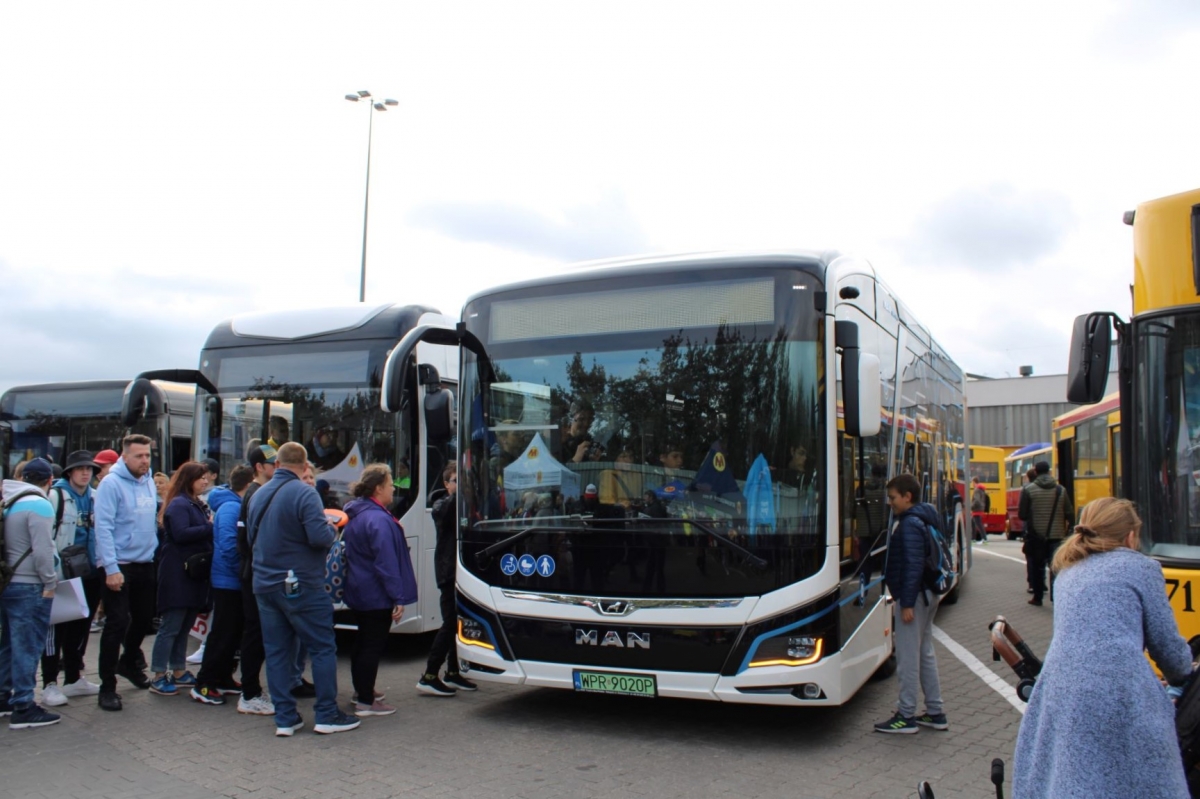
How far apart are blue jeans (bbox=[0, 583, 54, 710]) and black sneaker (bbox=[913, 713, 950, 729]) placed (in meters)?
6.04

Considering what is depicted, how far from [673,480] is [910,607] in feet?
5.91

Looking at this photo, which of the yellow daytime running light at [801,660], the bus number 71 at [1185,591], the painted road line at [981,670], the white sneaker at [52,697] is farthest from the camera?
the painted road line at [981,670]

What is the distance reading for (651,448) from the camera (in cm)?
638

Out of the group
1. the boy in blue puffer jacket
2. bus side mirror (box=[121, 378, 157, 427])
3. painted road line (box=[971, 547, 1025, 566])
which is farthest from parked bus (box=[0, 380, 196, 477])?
painted road line (box=[971, 547, 1025, 566])

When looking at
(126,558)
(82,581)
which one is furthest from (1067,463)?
(82,581)

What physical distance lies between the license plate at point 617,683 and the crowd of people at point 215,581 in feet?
4.80

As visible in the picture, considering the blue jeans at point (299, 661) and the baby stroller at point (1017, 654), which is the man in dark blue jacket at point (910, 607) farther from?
the blue jeans at point (299, 661)

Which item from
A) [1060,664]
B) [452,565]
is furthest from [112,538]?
[1060,664]

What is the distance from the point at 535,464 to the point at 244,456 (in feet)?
14.8

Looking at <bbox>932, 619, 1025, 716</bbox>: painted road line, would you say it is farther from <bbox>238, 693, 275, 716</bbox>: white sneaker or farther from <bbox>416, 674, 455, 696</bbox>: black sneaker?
<bbox>238, 693, 275, 716</bbox>: white sneaker

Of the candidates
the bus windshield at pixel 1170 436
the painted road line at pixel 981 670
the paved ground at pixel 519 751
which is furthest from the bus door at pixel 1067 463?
the bus windshield at pixel 1170 436

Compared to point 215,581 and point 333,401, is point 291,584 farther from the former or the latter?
point 333,401

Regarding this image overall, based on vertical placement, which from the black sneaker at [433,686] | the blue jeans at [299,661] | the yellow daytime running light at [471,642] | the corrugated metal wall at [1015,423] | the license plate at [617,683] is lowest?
the black sneaker at [433,686]

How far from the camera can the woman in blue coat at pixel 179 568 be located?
769 cm
